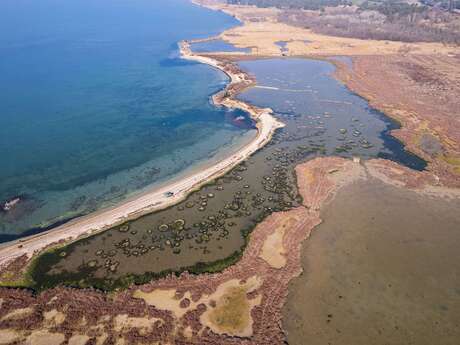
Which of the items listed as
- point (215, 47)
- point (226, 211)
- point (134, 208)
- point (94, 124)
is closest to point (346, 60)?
point (215, 47)

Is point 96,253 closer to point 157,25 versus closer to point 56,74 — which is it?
point 56,74

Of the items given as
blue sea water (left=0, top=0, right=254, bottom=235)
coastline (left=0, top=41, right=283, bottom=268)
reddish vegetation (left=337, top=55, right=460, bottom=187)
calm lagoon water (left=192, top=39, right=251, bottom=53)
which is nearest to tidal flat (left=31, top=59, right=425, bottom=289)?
coastline (left=0, top=41, right=283, bottom=268)

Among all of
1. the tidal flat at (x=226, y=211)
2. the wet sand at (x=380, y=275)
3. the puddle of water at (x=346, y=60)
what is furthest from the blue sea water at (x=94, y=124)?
the puddle of water at (x=346, y=60)

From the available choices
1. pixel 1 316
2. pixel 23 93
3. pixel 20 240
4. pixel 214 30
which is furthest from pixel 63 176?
pixel 214 30

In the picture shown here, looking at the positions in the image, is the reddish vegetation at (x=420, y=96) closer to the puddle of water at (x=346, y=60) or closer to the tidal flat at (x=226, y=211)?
the puddle of water at (x=346, y=60)

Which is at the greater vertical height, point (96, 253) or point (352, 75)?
point (352, 75)
